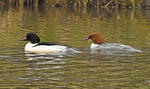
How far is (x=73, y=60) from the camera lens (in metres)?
12.9

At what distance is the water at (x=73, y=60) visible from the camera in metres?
9.80

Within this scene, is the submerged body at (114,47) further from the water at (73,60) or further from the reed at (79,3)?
the reed at (79,3)

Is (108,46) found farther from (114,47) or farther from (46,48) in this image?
(46,48)

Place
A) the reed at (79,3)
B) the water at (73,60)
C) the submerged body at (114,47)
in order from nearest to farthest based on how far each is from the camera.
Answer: the water at (73,60) < the submerged body at (114,47) < the reed at (79,3)

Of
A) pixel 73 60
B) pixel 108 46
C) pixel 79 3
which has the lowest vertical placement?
pixel 79 3

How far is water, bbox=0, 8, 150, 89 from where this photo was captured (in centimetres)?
980

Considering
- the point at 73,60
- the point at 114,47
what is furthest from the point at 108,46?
the point at 73,60

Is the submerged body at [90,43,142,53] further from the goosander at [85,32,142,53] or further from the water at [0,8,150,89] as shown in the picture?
the water at [0,8,150,89]

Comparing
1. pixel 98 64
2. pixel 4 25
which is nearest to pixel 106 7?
pixel 4 25

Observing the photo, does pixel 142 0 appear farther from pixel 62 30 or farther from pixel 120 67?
pixel 120 67

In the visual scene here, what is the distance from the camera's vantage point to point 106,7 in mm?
35000

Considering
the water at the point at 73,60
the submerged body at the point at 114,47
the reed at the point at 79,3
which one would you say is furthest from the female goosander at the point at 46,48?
the reed at the point at 79,3

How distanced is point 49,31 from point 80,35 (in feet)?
5.99

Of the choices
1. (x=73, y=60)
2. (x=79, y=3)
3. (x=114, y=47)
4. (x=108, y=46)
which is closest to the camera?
(x=73, y=60)
